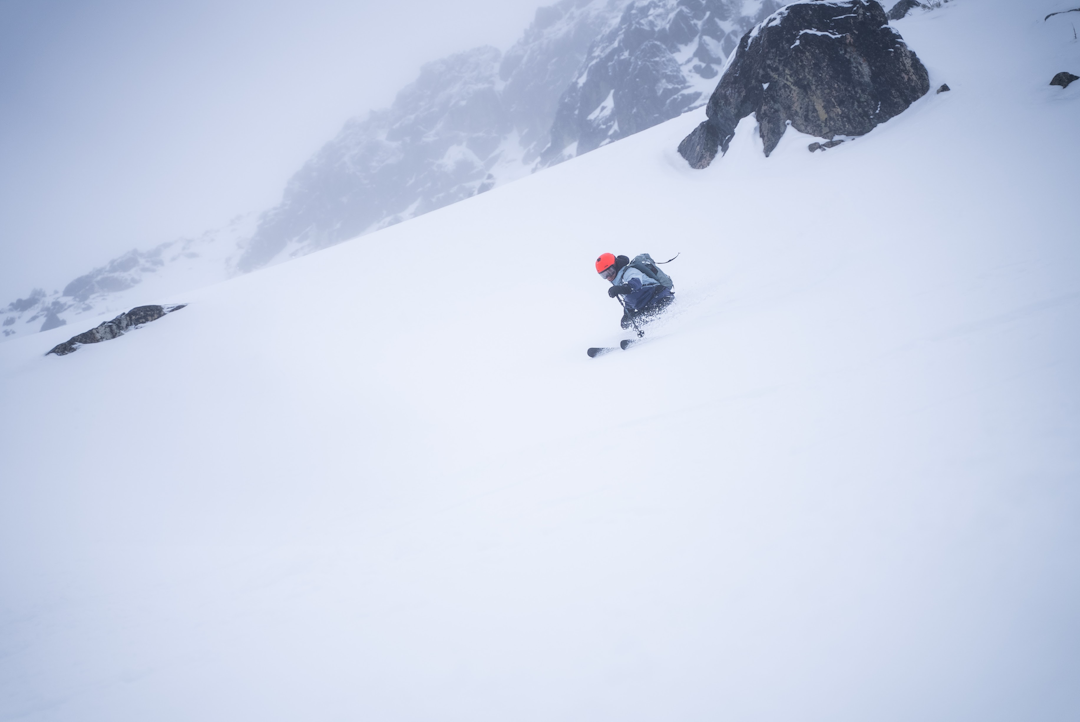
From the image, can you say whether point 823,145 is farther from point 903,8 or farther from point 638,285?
point 903,8

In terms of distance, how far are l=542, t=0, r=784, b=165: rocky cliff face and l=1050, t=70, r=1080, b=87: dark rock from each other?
104822 millimetres

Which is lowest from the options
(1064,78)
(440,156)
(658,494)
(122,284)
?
(658,494)

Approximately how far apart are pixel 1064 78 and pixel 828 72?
4.01 m

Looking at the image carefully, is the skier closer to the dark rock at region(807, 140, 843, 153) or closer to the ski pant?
the ski pant

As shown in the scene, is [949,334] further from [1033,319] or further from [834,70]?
[834,70]

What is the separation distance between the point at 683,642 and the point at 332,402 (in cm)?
697

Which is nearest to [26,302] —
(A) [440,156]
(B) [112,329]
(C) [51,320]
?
(C) [51,320]

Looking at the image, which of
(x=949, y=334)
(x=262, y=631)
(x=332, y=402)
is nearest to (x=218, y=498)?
(x=332, y=402)

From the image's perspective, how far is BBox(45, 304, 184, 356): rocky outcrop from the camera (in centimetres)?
1159

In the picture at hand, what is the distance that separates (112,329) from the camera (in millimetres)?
11773

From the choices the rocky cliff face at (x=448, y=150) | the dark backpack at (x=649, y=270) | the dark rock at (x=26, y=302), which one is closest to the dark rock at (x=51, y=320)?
the dark rock at (x=26, y=302)

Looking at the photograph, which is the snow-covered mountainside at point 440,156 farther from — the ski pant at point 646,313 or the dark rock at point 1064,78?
the ski pant at point 646,313

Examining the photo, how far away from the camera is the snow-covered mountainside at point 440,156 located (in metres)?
125

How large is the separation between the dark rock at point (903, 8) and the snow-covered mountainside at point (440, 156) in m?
107
